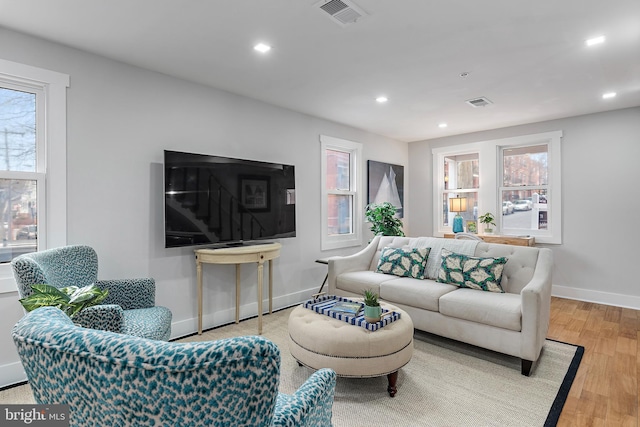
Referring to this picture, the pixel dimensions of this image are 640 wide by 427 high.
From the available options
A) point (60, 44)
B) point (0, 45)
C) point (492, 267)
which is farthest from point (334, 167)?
point (0, 45)

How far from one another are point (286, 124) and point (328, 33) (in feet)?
6.18

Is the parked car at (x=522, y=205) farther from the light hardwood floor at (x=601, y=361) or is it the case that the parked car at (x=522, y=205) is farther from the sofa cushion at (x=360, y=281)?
the sofa cushion at (x=360, y=281)

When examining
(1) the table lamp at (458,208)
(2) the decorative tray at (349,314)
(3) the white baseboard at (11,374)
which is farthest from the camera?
(1) the table lamp at (458,208)

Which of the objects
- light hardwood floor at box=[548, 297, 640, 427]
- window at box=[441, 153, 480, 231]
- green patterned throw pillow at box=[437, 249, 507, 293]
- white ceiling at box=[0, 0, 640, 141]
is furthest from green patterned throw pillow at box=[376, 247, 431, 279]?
window at box=[441, 153, 480, 231]

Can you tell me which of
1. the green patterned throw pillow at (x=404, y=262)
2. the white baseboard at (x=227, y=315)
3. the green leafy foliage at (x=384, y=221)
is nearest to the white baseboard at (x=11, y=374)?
the white baseboard at (x=227, y=315)

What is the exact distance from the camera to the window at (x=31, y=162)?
2.47m

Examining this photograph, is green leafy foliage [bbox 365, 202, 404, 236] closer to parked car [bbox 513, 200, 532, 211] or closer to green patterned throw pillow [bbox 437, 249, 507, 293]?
green patterned throw pillow [bbox 437, 249, 507, 293]

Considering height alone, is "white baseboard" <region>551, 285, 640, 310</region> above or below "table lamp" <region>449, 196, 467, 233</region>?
below

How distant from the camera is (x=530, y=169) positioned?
16.8ft

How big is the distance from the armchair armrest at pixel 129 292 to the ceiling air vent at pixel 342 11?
89.9 inches

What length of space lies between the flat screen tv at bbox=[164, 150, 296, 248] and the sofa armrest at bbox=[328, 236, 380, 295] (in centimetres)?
67

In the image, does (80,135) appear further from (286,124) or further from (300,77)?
(286,124)

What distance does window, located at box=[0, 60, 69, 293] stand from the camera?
2471mm

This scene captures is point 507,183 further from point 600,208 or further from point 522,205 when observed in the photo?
point 600,208
